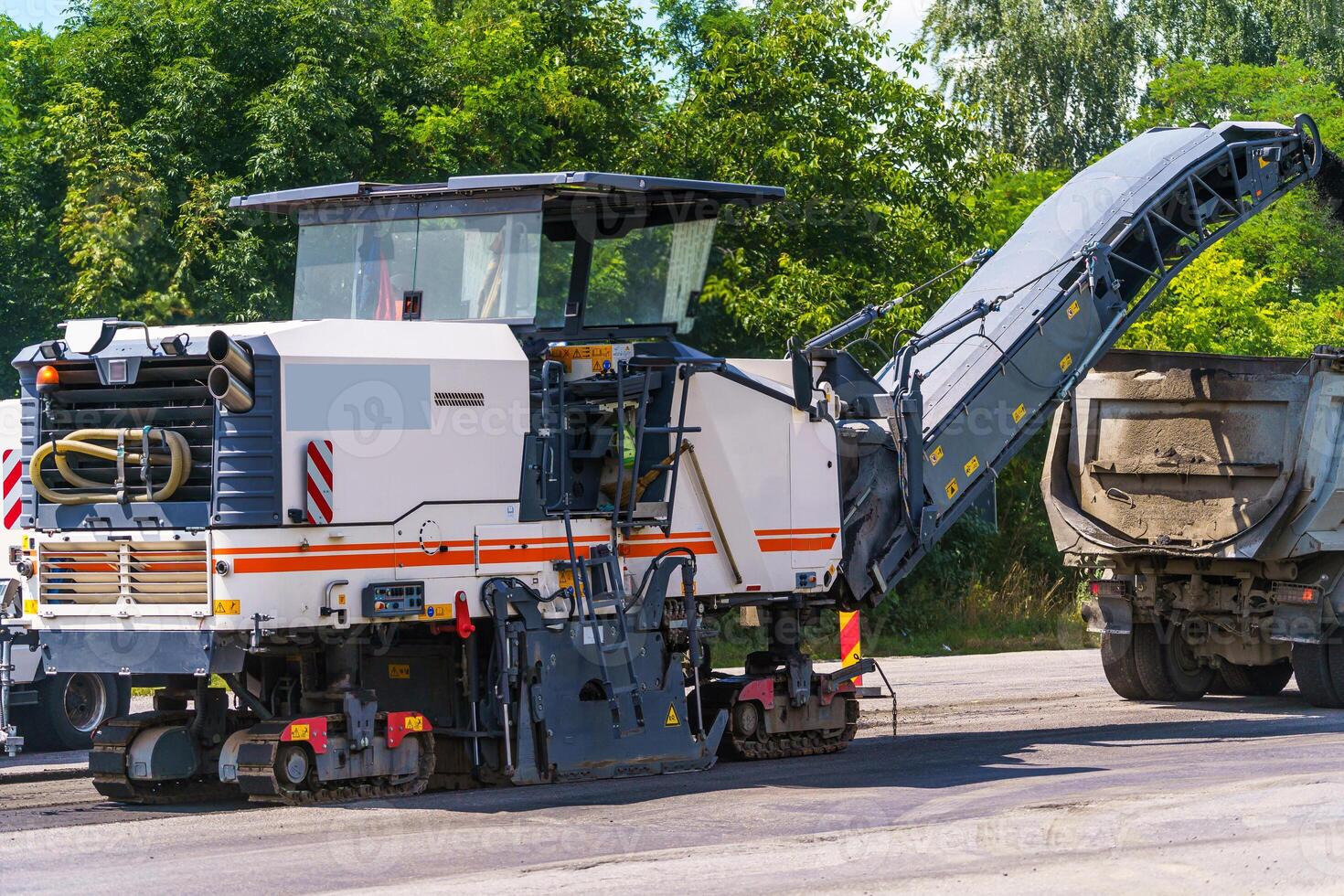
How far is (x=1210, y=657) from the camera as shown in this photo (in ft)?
55.4

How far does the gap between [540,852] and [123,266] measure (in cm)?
1436

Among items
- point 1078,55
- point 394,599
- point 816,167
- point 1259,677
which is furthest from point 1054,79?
point 394,599

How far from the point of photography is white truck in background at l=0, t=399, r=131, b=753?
45.9 feet

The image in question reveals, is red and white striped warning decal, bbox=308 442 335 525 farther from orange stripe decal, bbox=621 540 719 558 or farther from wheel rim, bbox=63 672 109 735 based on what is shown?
wheel rim, bbox=63 672 109 735

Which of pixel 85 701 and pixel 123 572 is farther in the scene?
pixel 85 701

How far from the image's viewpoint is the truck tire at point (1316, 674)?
51.9 ft

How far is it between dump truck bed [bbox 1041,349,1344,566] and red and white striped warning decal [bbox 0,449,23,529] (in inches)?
360

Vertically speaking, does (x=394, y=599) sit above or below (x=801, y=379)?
below

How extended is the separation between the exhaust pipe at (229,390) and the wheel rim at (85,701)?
5.70 metres

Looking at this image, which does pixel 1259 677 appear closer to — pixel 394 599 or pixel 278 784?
pixel 394 599

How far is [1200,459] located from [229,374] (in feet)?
30.4

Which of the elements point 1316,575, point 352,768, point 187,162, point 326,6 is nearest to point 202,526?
point 352,768

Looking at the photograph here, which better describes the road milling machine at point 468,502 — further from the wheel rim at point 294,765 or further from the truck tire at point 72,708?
the truck tire at point 72,708

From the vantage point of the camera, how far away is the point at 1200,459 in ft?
51.8
